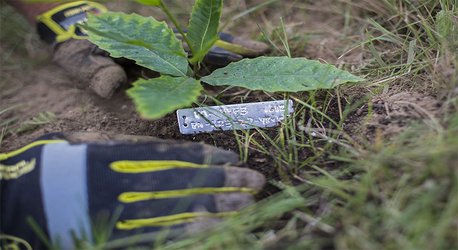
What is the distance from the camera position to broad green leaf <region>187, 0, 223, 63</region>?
167cm

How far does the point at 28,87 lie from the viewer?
221 cm

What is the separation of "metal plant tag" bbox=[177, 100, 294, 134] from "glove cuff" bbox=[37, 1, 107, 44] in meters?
0.79

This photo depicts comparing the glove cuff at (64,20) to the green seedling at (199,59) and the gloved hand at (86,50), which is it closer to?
the gloved hand at (86,50)

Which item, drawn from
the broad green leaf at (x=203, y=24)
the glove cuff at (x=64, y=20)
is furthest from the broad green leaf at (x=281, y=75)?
the glove cuff at (x=64, y=20)

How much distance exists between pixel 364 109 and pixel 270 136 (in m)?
0.29

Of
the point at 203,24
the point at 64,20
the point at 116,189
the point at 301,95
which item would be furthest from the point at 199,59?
the point at 64,20

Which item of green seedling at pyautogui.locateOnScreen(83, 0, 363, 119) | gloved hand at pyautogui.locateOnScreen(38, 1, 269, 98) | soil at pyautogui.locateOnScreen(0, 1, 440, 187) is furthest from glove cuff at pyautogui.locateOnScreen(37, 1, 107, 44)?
green seedling at pyautogui.locateOnScreen(83, 0, 363, 119)

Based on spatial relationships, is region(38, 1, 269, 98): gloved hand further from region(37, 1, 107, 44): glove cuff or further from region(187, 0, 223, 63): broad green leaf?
region(187, 0, 223, 63): broad green leaf

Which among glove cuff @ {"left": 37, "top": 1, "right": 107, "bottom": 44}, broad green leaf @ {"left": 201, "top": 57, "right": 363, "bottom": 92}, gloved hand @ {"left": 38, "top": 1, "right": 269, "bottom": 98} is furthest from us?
glove cuff @ {"left": 37, "top": 1, "right": 107, "bottom": 44}

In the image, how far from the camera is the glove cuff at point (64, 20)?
2.22 meters

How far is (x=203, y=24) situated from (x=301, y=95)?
0.38 m

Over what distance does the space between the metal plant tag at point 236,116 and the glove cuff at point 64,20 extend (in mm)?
791

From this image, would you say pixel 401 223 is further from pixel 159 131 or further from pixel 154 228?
pixel 159 131

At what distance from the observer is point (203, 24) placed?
168 centimetres
